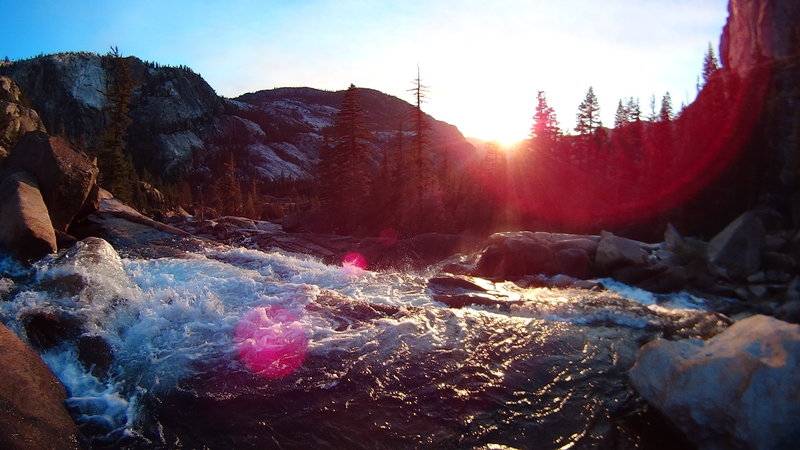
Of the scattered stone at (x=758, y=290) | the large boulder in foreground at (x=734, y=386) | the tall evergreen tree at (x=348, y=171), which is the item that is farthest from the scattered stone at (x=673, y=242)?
the tall evergreen tree at (x=348, y=171)

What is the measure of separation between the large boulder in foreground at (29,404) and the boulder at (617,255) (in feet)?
62.9

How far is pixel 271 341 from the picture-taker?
28.0 feet

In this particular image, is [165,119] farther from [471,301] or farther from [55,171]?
[471,301]

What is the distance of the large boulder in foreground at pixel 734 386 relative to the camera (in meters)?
5.11

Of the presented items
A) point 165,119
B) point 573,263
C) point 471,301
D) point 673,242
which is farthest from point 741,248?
point 165,119

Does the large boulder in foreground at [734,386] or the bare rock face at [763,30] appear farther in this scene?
the bare rock face at [763,30]

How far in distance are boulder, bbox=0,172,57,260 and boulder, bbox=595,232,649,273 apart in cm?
2002

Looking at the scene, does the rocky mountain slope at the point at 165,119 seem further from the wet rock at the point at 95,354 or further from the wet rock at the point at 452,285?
the wet rock at the point at 95,354

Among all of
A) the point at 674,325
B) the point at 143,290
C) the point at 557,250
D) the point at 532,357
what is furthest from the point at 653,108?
the point at 143,290

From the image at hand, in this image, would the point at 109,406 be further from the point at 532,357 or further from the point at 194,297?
the point at 532,357

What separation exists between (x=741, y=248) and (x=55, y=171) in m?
27.5

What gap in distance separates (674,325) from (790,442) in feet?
23.6

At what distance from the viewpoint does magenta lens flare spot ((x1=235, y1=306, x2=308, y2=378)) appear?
25.3ft

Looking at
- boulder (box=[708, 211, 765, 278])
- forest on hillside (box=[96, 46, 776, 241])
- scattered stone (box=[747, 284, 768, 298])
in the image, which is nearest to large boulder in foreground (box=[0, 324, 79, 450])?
scattered stone (box=[747, 284, 768, 298])
